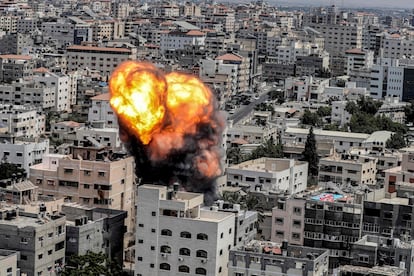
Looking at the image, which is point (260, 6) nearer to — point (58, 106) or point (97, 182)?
point (58, 106)

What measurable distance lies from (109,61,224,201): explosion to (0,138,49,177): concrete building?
4.17m

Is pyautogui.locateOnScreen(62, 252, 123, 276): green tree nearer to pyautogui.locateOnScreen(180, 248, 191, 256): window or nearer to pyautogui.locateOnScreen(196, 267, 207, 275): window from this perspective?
pyautogui.locateOnScreen(180, 248, 191, 256): window

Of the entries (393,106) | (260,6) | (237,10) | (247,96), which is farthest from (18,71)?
(260,6)

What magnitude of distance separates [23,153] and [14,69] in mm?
22589

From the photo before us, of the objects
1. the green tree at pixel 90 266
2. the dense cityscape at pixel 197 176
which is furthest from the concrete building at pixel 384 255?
the green tree at pixel 90 266

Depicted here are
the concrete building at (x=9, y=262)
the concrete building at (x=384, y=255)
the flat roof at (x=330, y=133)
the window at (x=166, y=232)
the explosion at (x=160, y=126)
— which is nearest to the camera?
the concrete building at (x=9, y=262)

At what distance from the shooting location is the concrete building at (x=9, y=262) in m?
20.5

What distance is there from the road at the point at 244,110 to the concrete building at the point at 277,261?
2315cm

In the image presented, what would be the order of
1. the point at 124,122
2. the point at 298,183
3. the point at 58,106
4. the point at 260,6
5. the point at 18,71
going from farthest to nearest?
the point at 260,6 < the point at 18,71 < the point at 58,106 < the point at 298,183 < the point at 124,122

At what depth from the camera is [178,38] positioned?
72.9 m

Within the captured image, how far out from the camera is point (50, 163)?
90.3ft

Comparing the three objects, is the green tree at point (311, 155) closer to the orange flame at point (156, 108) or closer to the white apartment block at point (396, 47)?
the orange flame at point (156, 108)

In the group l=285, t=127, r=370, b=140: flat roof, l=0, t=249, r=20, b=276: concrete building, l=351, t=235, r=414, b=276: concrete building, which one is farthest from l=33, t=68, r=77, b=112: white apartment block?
l=351, t=235, r=414, b=276: concrete building

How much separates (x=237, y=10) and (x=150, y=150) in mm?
82735
